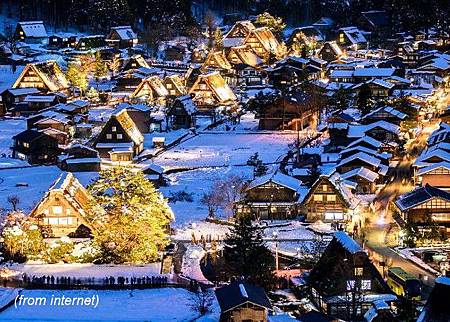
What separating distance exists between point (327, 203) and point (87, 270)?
759cm

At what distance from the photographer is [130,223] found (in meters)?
19.3

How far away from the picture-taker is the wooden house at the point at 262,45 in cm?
5353

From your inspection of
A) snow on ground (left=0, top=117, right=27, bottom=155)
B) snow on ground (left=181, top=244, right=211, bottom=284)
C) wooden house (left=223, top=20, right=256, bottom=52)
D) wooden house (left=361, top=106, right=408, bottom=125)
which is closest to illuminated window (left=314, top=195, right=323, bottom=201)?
snow on ground (left=181, top=244, right=211, bottom=284)

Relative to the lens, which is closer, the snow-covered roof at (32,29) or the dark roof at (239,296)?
the dark roof at (239,296)

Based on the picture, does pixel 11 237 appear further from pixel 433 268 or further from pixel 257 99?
pixel 257 99

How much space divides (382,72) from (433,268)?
26.2 m

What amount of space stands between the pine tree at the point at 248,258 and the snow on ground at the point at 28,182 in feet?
25.9

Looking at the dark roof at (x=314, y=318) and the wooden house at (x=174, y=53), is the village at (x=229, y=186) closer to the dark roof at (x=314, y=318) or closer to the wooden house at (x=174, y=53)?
the dark roof at (x=314, y=318)

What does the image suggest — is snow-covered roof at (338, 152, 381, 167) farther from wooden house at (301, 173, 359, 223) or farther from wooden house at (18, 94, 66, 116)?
wooden house at (18, 94, 66, 116)

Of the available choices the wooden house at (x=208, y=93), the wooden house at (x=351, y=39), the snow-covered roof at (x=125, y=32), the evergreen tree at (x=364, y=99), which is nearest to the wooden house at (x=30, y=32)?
the snow-covered roof at (x=125, y=32)

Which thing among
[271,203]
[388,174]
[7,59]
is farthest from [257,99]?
[7,59]

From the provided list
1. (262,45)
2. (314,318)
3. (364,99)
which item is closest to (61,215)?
(314,318)

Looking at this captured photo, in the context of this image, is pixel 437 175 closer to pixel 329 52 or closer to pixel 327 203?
pixel 327 203

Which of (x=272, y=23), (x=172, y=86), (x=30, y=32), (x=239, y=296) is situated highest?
(x=272, y=23)
